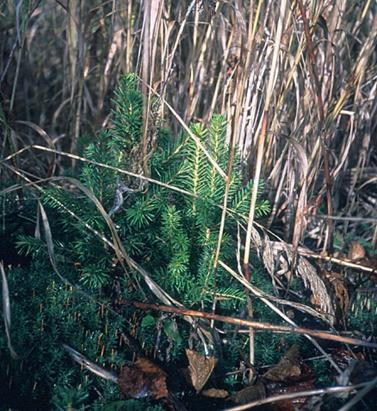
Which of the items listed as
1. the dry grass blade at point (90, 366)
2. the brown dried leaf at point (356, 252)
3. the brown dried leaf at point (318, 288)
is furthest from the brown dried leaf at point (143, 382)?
the brown dried leaf at point (356, 252)

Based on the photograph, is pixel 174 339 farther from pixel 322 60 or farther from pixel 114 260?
pixel 322 60

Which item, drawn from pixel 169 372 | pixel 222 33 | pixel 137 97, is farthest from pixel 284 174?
pixel 169 372

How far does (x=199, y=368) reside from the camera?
1564 millimetres

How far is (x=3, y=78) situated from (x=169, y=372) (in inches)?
40.1

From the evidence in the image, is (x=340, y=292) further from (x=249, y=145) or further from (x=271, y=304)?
(x=249, y=145)

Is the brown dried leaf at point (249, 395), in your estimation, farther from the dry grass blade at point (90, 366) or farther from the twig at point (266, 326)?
the dry grass blade at point (90, 366)

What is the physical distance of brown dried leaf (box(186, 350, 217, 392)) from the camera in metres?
1.55

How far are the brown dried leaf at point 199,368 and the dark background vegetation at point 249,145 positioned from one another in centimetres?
5

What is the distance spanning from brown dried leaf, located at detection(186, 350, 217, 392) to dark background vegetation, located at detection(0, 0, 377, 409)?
0.16ft

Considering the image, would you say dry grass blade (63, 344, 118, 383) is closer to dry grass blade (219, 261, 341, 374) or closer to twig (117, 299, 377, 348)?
twig (117, 299, 377, 348)

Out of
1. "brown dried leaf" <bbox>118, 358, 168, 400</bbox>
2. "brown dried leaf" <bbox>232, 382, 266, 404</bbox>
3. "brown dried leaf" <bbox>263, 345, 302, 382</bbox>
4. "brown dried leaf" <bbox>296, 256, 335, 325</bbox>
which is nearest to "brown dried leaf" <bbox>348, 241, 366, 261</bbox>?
"brown dried leaf" <bbox>296, 256, 335, 325</bbox>

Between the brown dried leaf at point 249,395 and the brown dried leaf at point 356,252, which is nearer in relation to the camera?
the brown dried leaf at point 249,395

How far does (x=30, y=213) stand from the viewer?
1.86 m

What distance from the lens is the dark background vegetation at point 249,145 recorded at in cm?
157
